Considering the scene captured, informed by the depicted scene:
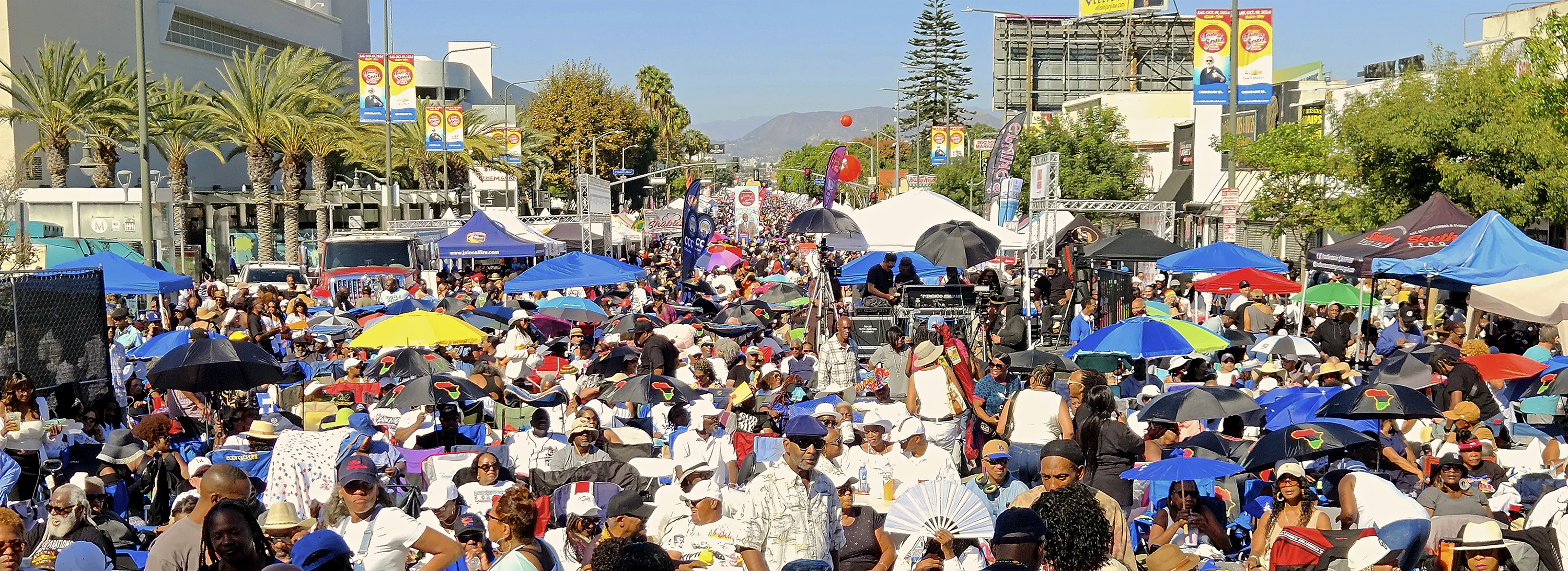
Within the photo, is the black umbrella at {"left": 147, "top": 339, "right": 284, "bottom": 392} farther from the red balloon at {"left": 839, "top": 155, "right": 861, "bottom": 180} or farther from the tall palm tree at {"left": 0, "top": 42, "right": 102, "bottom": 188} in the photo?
the tall palm tree at {"left": 0, "top": 42, "right": 102, "bottom": 188}

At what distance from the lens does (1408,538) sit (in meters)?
6.57

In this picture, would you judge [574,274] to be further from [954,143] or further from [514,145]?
[954,143]

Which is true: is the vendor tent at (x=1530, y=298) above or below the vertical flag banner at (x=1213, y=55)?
below

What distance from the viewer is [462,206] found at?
63.0 meters

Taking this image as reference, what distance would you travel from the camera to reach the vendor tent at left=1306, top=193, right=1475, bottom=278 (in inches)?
607

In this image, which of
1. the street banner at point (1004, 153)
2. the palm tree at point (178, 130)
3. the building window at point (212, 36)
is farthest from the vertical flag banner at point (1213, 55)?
the building window at point (212, 36)

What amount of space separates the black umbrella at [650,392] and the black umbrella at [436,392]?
1072 millimetres

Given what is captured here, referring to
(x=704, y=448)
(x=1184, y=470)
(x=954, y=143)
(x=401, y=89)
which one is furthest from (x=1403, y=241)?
(x=954, y=143)

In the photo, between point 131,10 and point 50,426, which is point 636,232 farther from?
point 50,426

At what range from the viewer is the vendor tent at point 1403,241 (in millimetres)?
15430

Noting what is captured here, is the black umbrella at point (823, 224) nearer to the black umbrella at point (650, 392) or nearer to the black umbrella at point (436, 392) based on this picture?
the black umbrella at point (650, 392)

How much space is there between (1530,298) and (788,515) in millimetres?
9270

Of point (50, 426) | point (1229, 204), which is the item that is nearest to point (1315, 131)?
point (1229, 204)

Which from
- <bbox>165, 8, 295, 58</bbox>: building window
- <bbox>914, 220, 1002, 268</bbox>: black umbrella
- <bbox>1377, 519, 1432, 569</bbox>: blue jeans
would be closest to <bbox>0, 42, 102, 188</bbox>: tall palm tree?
<bbox>165, 8, 295, 58</bbox>: building window
